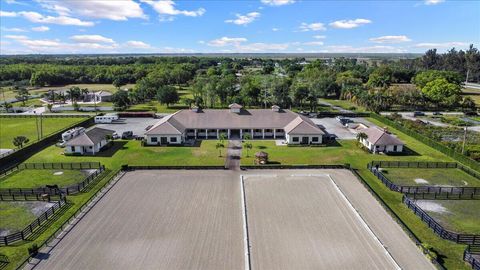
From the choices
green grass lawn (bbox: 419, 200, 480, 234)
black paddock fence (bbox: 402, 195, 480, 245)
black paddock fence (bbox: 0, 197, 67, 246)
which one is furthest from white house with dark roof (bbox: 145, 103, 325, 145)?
black paddock fence (bbox: 402, 195, 480, 245)

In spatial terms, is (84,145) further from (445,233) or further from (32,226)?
(445,233)

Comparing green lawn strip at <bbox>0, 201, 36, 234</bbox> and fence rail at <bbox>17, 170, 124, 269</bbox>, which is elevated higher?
fence rail at <bbox>17, 170, 124, 269</bbox>

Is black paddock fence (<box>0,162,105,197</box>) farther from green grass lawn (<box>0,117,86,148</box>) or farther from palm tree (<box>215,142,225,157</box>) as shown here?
palm tree (<box>215,142,225,157</box>)

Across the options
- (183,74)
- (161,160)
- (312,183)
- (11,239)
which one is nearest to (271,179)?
(312,183)

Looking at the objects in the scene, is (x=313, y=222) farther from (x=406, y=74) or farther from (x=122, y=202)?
(x=406, y=74)

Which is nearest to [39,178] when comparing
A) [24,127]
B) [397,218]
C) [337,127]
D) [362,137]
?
[24,127]

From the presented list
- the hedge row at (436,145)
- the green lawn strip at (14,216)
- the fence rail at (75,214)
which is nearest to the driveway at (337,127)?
the hedge row at (436,145)
